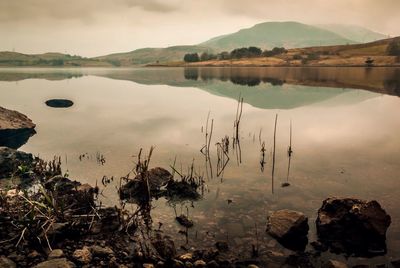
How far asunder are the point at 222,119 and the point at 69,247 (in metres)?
33.5

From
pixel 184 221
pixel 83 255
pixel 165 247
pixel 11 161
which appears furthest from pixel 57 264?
pixel 11 161

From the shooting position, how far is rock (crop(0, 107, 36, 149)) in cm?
3139

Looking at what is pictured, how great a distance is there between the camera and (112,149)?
28781 millimetres

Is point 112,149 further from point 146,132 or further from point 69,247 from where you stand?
point 69,247

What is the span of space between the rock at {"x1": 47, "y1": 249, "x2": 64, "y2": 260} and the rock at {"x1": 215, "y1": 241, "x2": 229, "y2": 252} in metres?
5.57

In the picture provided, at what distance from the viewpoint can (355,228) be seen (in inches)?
537

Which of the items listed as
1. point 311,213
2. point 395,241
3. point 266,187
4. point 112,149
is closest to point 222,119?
point 112,149

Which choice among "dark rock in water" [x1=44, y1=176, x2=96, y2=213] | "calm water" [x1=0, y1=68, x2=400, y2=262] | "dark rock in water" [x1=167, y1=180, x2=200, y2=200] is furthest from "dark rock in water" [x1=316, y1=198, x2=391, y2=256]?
"dark rock in water" [x1=44, y1=176, x2=96, y2=213]

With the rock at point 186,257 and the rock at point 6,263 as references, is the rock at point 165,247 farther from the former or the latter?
the rock at point 6,263

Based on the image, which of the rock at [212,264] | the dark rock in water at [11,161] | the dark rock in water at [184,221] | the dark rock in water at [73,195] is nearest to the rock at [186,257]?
the rock at [212,264]

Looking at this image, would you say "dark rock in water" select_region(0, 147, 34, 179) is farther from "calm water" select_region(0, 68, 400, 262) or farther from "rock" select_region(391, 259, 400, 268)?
"rock" select_region(391, 259, 400, 268)

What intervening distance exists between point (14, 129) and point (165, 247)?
26.9 m

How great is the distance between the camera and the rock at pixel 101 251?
39.6ft

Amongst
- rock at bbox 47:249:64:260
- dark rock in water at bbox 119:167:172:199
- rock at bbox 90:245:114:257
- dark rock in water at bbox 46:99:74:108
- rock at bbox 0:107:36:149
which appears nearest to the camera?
rock at bbox 47:249:64:260
